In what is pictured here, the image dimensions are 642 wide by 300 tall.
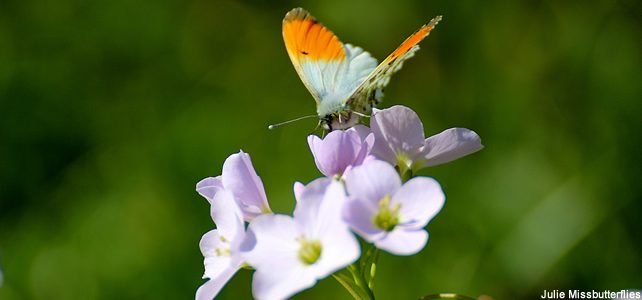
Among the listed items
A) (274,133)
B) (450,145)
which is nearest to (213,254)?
(450,145)

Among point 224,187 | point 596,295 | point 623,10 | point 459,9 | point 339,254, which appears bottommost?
point 596,295

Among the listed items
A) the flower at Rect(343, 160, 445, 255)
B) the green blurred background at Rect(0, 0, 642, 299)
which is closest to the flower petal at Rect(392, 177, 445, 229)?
the flower at Rect(343, 160, 445, 255)

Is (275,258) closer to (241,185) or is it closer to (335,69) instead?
(241,185)

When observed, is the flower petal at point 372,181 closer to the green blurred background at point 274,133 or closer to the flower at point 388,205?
the flower at point 388,205

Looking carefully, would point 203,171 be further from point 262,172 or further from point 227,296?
point 227,296

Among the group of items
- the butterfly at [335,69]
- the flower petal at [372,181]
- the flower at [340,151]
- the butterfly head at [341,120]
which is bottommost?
the flower petal at [372,181]

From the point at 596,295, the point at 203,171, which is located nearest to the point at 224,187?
the point at 596,295

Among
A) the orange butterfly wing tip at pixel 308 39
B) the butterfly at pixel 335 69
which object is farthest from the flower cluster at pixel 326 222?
the orange butterfly wing tip at pixel 308 39
